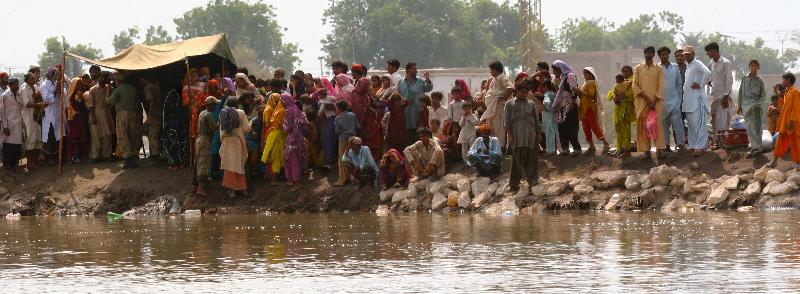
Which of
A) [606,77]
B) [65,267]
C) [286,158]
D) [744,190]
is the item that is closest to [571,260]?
[65,267]

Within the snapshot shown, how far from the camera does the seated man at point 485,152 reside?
1880cm

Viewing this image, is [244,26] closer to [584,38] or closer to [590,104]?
[584,38]

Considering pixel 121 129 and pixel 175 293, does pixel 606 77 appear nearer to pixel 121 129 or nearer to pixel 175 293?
pixel 121 129

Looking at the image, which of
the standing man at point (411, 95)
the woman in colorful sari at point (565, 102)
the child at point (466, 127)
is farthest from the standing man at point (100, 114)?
the woman in colorful sari at point (565, 102)

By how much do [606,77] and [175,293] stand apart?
77235mm

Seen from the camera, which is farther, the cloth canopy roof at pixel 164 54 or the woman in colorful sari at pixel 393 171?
→ the cloth canopy roof at pixel 164 54

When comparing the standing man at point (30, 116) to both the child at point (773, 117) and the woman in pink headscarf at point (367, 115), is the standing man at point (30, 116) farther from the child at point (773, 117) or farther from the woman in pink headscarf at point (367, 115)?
the child at point (773, 117)

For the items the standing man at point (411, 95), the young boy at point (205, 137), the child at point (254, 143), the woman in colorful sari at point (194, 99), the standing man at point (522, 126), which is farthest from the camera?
the woman in colorful sari at point (194, 99)

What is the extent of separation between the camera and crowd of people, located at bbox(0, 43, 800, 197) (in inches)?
733

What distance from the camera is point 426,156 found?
19.3 m

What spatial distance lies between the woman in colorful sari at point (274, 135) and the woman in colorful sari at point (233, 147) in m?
0.30

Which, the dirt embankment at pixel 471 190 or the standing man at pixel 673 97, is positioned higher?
the standing man at pixel 673 97

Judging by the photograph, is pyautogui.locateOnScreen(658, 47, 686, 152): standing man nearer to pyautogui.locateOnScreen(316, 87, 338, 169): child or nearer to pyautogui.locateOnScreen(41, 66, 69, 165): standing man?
pyautogui.locateOnScreen(316, 87, 338, 169): child

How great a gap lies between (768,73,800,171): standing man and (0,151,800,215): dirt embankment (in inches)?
7.0
